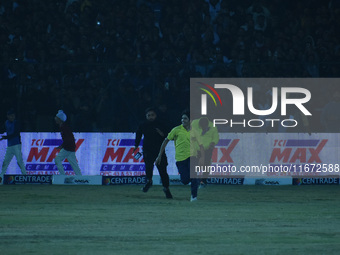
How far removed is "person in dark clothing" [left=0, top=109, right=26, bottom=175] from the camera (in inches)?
955

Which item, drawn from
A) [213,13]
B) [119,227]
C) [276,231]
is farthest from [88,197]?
[213,13]

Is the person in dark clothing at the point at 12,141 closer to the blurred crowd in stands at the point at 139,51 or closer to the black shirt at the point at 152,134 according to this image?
the blurred crowd in stands at the point at 139,51

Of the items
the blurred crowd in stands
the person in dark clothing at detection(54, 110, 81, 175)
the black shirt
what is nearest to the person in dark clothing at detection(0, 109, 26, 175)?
the blurred crowd in stands

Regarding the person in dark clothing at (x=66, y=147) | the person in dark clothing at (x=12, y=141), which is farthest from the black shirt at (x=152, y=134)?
the person in dark clothing at (x=12, y=141)

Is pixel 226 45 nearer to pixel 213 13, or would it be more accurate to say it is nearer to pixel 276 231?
pixel 213 13

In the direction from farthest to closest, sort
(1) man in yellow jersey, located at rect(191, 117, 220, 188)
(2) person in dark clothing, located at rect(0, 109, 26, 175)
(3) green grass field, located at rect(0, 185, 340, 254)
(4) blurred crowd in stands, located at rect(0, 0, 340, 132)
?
(2) person in dark clothing, located at rect(0, 109, 26, 175)
(4) blurred crowd in stands, located at rect(0, 0, 340, 132)
(1) man in yellow jersey, located at rect(191, 117, 220, 188)
(3) green grass field, located at rect(0, 185, 340, 254)

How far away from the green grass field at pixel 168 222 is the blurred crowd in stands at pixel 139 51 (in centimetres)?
303

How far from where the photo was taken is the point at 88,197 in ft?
→ 66.3

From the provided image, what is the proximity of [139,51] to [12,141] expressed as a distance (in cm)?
534

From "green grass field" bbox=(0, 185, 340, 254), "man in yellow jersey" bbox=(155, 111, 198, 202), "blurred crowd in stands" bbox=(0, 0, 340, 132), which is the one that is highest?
"blurred crowd in stands" bbox=(0, 0, 340, 132)

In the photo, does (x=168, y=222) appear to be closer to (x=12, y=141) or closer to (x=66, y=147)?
(x=66, y=147)

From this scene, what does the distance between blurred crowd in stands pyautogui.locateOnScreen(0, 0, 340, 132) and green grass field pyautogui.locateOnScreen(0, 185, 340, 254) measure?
3031mm

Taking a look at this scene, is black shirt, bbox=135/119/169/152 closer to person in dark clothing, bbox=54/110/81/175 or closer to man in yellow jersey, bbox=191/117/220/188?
man in yellow jersey, bbox=191/117/220/188

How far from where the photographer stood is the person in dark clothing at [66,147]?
2399 cm
